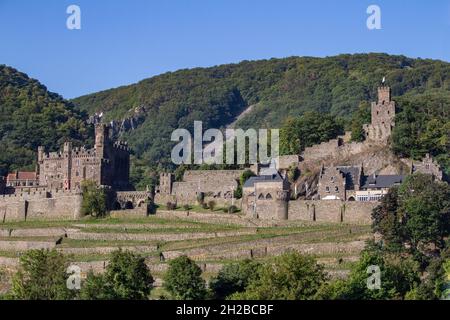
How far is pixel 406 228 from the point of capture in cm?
7900

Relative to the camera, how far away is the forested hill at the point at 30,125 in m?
132

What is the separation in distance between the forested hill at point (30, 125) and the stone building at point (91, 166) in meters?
20.4

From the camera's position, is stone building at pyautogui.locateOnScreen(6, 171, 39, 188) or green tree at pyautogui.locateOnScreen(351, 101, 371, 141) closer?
green tree at pyautogui.locateOnScreen(351, 101, 371, 141)

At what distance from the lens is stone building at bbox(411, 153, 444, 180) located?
292 feet

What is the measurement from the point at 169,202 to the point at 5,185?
59.1ft

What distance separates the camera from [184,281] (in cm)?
6969

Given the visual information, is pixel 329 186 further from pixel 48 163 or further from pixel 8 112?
pixel 8 112

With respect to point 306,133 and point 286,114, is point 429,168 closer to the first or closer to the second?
point 306,133

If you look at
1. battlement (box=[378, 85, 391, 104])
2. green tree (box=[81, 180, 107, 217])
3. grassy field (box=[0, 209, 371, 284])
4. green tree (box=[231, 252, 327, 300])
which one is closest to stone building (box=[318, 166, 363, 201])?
grassy field (box=[0, 209, 371, 284])

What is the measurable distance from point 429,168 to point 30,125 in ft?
204

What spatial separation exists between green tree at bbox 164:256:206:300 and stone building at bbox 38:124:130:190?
97.5ft

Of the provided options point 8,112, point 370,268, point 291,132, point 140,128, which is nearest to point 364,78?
point 140,128

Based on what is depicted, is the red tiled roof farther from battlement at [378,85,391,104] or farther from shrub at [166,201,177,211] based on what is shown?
battlement at [378,85,391,104]

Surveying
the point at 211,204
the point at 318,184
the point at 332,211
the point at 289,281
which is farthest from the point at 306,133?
the point at 289,281
